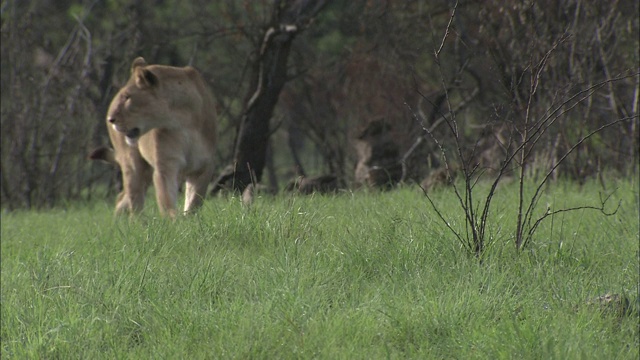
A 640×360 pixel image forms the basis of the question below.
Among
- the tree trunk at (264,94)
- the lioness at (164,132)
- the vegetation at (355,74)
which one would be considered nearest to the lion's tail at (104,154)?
the lioness at (164,132)

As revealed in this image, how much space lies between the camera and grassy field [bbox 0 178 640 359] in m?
4.62

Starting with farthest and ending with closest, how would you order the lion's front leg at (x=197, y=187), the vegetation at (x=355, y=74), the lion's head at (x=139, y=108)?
the vegetation at (x=355, y=74)
the lion's front leg at (x=197, y=187)
the lion's head at (x=139, y=108)

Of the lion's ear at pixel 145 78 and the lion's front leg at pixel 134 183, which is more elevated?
the lion's ear at pixel 145 78

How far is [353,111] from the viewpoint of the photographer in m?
15.6

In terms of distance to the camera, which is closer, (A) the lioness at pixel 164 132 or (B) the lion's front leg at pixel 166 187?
(B) the lion's front leg at pixel 166 187

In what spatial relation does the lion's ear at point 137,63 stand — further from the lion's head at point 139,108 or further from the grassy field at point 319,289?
the grassy field at point 319,289

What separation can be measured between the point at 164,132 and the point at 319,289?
328 centimetres

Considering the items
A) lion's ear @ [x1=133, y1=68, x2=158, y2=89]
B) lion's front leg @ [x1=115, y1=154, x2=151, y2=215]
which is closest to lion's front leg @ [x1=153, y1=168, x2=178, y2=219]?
lion's front leg @ [x1=115, y1=154, x2=151, y2=215]

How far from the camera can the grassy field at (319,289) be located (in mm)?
4617

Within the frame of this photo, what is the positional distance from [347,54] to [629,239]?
981 cm

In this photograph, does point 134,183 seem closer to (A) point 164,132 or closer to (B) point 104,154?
(A) point 164,132

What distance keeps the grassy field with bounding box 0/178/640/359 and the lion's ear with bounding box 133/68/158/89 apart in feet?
4.74

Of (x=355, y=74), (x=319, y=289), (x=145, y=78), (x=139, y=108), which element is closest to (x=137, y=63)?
(x=145, y=78)

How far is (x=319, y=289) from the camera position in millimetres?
5176
